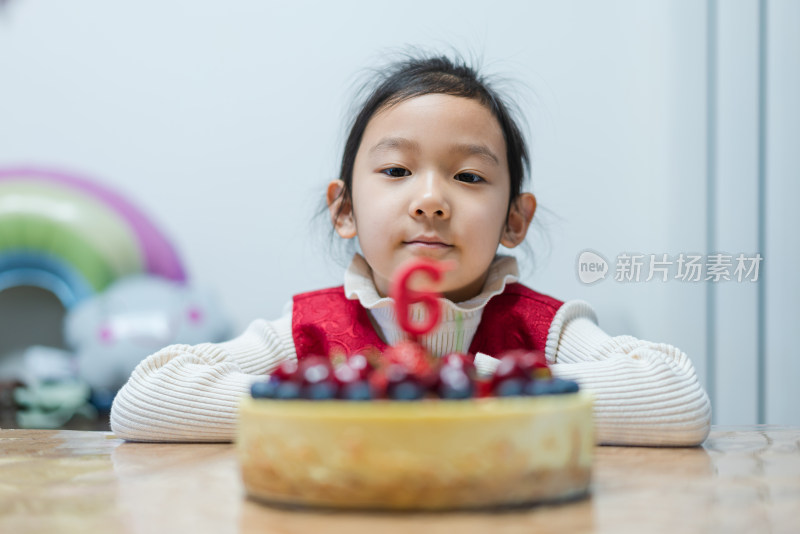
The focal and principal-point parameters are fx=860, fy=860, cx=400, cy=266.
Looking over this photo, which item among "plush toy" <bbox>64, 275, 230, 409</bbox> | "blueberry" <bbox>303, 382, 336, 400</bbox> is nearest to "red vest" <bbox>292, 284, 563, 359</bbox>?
"blueberry" <bbox>303, 382, 336, 400</bbox>

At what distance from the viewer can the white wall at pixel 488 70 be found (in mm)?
2096

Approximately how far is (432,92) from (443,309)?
0.33 meters

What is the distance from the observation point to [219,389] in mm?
1047

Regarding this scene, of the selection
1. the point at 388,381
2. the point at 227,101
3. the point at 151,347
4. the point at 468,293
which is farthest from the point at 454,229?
the point at 227,101

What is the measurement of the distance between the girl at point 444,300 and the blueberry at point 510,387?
0.38 meters

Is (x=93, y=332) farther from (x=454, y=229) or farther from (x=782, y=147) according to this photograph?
(x=782, y=147)

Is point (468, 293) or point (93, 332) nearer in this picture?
point (468, 293)

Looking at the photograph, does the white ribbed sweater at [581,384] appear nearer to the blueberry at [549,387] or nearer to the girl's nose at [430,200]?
the girl's nose at [430,200]

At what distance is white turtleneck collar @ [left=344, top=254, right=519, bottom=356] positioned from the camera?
1.29 metres

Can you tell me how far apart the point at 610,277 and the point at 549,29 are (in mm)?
695

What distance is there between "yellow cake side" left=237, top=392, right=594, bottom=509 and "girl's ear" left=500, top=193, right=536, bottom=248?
819mm

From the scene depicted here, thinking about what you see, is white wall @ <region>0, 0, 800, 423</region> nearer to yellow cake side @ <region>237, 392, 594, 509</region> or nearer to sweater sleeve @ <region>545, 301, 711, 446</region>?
sweater sleeve @ <region>545, 301, 711, 446</region>

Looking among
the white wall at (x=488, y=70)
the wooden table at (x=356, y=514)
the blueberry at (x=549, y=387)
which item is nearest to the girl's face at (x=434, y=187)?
the wooden table at (x=356, y=514)

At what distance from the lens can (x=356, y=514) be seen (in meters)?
0.59
